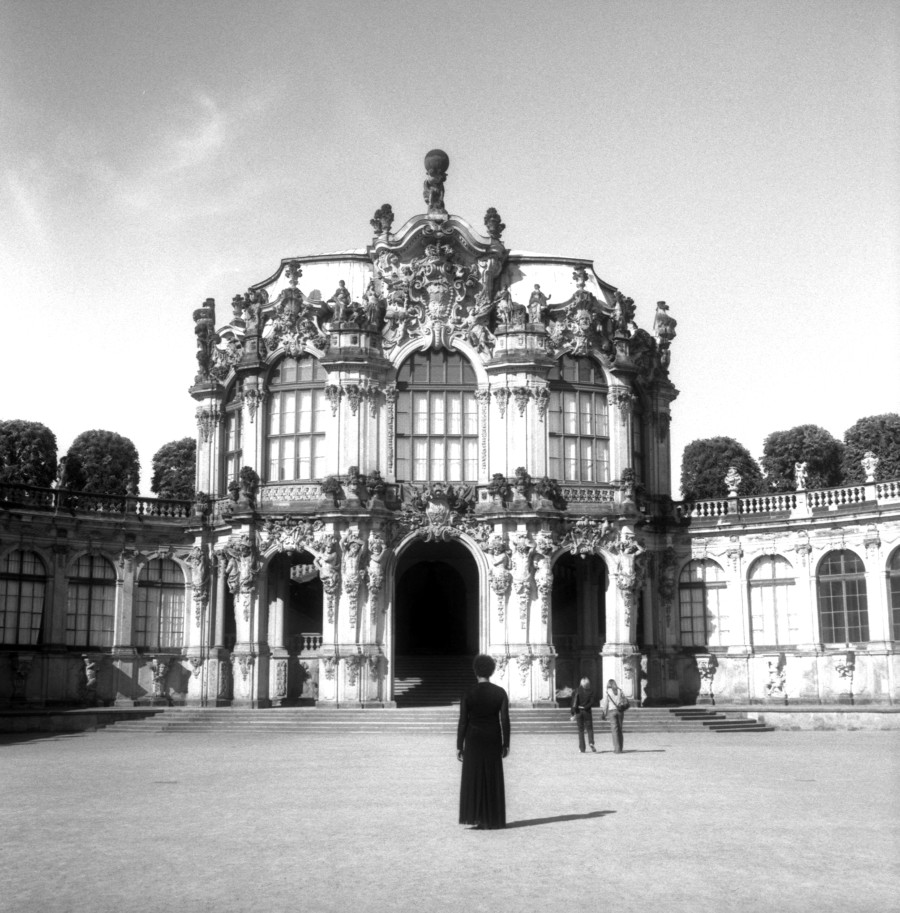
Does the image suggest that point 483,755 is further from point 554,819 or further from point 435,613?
point 435,613

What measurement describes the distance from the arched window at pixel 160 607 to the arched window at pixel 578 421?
14.5m

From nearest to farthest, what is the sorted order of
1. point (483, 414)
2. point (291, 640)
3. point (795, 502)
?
point (483, 414) → point (291, 640) → point (795, 502)

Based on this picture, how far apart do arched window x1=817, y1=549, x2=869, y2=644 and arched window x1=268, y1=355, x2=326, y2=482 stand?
18264 mm

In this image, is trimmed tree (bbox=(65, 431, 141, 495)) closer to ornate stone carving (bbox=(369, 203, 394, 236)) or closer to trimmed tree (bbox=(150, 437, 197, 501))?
trimmed tree (bbox=(150, 437, 197, 501))

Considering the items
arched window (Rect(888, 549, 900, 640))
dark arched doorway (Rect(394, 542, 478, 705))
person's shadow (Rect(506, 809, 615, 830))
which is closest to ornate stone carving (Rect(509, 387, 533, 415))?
dark arched doorway (Rect(394, 542, 478, 705))

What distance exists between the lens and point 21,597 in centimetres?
4328

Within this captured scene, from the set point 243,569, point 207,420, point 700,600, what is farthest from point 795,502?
point 207,420

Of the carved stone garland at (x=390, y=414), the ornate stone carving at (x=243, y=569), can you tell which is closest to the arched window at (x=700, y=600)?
the carved stone garland at (x=390, y=414)

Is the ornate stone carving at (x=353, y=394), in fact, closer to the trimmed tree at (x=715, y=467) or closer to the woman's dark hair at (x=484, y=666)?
the woman's dark hair at (x=484, y=666)

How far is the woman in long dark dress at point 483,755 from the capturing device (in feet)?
52.9

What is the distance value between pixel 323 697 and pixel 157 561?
8831 millimetres

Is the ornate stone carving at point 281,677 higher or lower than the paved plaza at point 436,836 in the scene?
higher

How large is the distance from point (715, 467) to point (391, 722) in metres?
46.6

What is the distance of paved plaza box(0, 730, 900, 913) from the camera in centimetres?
1217
